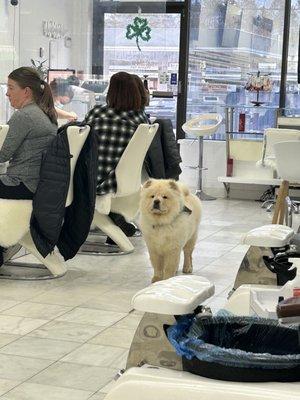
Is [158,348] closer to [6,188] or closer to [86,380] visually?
[86,380]

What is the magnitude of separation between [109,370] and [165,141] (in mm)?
3684

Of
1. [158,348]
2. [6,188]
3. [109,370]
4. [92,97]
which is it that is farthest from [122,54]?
[158,348]

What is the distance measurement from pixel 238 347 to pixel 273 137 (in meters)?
6.98

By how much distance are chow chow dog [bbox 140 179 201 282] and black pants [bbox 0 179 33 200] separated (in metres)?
0.71

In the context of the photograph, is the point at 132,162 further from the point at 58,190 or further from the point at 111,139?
the point at 58,190

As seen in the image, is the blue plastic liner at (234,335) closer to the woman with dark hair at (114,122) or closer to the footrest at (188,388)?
the footrest at (188,388)

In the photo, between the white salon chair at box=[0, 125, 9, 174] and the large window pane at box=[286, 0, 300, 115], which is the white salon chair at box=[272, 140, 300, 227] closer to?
the white salon chair at box=[0, 125, 9, 174]

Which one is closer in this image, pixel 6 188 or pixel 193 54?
pixel 6 188

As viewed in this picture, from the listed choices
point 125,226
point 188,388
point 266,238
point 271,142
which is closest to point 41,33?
point 125,226

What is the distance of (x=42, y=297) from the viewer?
482cm

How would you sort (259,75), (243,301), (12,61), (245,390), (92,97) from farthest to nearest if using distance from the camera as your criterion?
(259,75) < (92,97) < (12,61) < (243,301) < (245,390)

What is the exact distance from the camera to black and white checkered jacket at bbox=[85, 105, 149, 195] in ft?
20.2

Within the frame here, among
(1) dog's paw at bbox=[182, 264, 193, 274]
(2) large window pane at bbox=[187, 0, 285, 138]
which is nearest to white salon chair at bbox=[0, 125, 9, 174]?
(1) dog's paw at bbox=[182, 264, 193, 274]

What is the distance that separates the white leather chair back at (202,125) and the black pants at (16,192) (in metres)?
5.24
